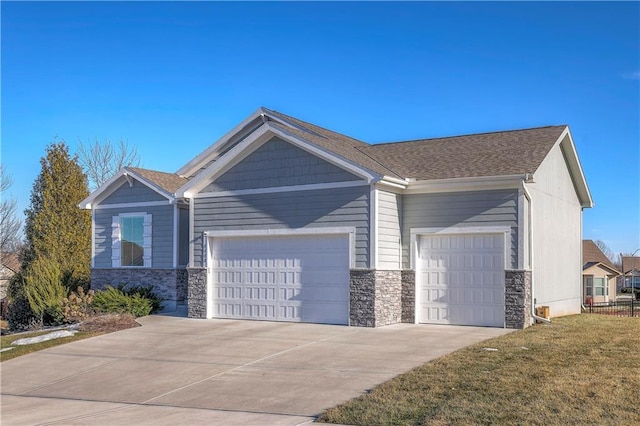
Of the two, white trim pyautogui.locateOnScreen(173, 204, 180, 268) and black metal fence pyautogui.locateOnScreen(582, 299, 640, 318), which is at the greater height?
white trim pyautogui.locateOnScreen(173, 204, 180, 268)

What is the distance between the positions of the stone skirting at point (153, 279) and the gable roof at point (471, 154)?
731 centimetres

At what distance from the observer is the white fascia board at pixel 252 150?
17906 millimetres

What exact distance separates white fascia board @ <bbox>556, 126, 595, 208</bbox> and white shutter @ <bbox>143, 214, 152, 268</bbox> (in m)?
13.1

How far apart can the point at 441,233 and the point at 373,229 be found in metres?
1.91

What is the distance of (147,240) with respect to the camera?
76.9 feet

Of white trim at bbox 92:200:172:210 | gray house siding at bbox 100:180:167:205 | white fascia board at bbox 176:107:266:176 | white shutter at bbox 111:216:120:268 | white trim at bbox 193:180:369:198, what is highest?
white fascia board at bbox 176:107:266:176

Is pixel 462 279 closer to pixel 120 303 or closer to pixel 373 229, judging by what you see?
pixel 373 229

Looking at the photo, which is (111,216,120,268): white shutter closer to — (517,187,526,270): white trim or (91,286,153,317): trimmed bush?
(91,286,153,317): trimmed bush

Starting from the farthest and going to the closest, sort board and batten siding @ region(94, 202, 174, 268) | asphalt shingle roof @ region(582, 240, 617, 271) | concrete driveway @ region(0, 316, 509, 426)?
asphalt shingle roof @ region(582, 240, 617, 271) → board and batten siding @ region(94, 202, 174, 268) → concrete driveway @ region(0, 316, 509, 426)

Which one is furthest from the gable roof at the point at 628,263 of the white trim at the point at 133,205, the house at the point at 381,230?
the white trim at the point at 133,205

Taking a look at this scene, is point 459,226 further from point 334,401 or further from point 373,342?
point 334,401

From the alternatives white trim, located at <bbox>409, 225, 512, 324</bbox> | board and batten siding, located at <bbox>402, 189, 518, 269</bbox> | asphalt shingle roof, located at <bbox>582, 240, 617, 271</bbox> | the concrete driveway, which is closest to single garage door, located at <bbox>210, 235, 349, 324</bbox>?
the concrete driveway

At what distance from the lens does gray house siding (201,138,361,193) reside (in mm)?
18469

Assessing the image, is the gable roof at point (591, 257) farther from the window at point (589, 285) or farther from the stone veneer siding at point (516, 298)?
the stone veneer siding at point (516, 298)
